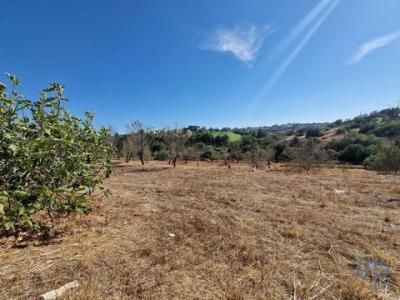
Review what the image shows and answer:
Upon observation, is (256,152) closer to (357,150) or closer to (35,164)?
(357,150)

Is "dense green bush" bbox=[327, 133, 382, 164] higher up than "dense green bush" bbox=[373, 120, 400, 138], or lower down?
lower down

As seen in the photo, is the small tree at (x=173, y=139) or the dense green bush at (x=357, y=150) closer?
the small tree at (x=173, y=139)

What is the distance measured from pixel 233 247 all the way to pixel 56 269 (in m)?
2.27

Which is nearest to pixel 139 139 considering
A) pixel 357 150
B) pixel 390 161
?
pixel 390 161

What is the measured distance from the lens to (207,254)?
3.19m

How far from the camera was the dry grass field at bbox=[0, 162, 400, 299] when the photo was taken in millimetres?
2426

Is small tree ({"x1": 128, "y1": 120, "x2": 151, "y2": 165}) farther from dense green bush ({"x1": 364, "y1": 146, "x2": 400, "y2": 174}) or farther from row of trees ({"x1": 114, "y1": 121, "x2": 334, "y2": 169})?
dense green bush ({"x1": 364, "y1": 146, "x2": 400, "y2": 174})

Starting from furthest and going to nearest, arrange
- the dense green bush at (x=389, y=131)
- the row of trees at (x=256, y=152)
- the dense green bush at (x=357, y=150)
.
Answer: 1. the dense green bush at (x=389, y=131)
2. the dense green bush at (x=357, y=150)
3. the row of trees at (x=256, y=152)

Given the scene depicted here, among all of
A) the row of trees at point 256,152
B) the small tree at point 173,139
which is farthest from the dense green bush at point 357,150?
the small tree at point 173,139

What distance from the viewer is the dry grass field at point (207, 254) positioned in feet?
7.96

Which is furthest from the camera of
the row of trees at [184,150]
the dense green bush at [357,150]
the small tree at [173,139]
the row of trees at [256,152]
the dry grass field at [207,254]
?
the dense green bush at [357,150]

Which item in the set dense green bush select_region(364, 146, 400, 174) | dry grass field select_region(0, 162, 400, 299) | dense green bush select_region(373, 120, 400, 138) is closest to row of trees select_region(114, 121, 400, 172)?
dense green bush select_region(364, 146, 400, 174)

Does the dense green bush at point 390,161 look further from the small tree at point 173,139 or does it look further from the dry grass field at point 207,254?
the small tree at point 173,139

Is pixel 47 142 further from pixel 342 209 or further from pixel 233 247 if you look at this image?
pixel 342 209
